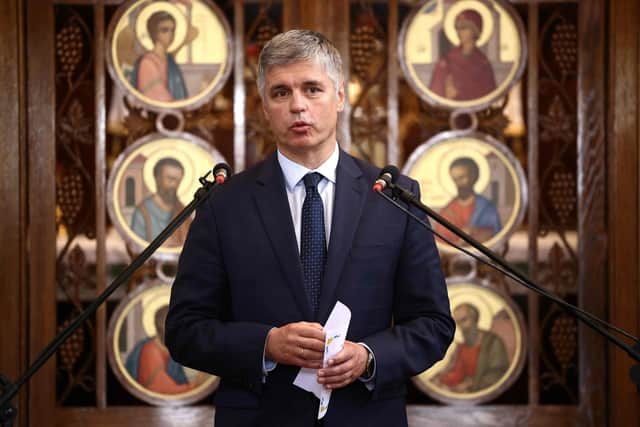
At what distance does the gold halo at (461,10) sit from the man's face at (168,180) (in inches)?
44.4

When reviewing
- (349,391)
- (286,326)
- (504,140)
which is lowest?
(349,391)

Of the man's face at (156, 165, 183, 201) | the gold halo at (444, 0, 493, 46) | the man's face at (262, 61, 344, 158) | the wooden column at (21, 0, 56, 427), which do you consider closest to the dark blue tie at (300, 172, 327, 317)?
the man's face at (262, 61, 344, 158)

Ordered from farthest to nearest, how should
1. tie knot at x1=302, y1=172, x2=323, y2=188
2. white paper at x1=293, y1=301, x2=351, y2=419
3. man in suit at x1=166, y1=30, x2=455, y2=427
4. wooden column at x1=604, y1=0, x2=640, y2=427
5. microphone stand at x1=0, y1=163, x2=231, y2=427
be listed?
wooden column at x1=604, y1=0, x2=640, y2=427
tie knot at x1=302, y1=172, x2=323, y2=188
man in suit at x1=166, y1=30, x2=455, y2=427
white paper at x1=293, y1=301, x2=351, y2=419
microphone stand at x1=0, y1=163, x2=231, y2=427

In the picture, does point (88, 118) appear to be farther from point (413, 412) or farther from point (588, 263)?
point (588, 263)

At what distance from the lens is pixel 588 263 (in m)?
3.15

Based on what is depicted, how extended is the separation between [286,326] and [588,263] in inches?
63.5

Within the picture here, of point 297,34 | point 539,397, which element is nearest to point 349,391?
point 297,34

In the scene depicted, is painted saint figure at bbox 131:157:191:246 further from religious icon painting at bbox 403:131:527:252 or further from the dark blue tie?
the dark blue tie

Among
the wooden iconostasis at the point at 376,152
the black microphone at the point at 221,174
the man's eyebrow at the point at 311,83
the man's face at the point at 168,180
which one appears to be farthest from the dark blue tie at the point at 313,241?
the man's face at the point at 168,180

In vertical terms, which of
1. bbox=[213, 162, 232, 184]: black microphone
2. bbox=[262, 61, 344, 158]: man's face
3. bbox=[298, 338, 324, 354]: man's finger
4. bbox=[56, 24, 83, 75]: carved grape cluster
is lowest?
bbox=[298, 338, 324, 354]: man's finger

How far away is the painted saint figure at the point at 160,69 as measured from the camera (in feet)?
10.4

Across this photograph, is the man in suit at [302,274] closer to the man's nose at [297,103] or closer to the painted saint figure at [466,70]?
the man's nose at [297,103]

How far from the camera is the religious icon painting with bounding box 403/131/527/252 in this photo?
316 centimetres

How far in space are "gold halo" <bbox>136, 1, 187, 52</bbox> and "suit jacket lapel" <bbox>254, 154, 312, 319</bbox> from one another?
1.15 metres
